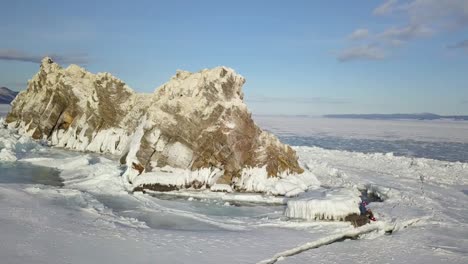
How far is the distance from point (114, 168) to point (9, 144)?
15675 millimetres

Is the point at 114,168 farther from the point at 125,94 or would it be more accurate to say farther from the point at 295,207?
the point at 125,94

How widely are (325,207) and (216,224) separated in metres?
5.46

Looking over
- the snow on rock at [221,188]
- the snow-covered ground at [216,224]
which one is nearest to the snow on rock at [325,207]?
the snow-covered ground at [216,224]

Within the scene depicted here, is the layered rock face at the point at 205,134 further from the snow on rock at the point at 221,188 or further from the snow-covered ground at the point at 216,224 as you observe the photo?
the snow-covered ground at the point at 216,224

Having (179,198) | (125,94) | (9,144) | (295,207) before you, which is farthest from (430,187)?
(9,144)

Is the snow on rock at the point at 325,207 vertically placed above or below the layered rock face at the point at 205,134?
below

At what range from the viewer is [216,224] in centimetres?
1922

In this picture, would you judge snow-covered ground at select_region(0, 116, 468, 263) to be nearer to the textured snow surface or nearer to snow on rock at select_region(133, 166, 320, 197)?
snow on rock at select_region(133, 166, 320, 197)

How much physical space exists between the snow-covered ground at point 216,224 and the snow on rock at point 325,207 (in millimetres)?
50

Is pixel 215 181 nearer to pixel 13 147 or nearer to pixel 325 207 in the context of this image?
pixel 325 207

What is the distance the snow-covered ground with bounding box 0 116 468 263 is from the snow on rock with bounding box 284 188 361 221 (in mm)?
50

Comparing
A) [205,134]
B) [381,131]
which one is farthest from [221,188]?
[381,131]

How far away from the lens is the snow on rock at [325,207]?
1975cm

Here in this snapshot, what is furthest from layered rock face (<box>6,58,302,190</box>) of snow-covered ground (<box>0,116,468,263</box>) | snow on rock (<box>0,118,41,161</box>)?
snow on rock (<box>0,118,41,161</box>)
